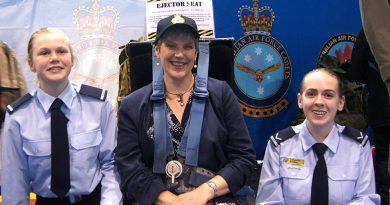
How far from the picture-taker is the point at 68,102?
2273 mm

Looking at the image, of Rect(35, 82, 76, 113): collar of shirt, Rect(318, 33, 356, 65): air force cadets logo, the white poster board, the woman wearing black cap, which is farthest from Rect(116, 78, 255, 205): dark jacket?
Rect(318, 33, 356, 65): air force cadets logo

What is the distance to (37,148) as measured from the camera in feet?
7.18

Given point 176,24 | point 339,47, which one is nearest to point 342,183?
point 176,24

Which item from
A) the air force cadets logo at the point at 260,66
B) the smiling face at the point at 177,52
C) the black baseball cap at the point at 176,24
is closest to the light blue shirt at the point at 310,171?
the smiling face at the point at 177,52

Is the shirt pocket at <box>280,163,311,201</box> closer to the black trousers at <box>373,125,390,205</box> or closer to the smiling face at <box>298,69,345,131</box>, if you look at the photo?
the smiling face at <box>298,69,345,131</box>

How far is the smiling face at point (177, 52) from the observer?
2.18 meters

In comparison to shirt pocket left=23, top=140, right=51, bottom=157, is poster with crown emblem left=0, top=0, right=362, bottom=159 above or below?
above

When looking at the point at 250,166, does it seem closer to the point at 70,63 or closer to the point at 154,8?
the point at 70,63

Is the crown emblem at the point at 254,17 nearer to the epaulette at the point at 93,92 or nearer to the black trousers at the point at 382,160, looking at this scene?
the black trousers at the point at 382,160

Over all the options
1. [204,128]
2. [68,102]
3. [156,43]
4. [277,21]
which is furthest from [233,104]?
[277,21]

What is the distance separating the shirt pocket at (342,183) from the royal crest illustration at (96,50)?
2334 millimetres

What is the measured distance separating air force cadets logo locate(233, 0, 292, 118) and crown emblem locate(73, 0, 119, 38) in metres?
1.15

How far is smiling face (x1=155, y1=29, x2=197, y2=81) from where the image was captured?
218cm

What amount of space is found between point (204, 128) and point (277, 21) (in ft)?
7.66
